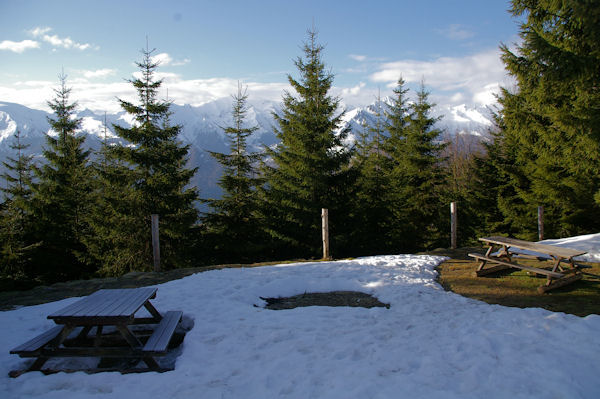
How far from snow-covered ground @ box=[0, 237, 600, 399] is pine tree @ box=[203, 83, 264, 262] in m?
10.9

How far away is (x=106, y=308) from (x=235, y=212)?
13669mm

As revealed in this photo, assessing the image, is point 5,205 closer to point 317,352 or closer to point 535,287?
point 317,352

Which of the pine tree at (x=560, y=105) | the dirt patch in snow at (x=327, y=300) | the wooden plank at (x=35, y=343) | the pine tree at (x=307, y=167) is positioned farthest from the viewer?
the pine tree at (x=307, y=167)

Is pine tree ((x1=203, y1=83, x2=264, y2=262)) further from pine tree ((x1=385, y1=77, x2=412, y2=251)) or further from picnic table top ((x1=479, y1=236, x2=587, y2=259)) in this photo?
picnic table top ((x1=479, y1=236, x2=587, y2=259))

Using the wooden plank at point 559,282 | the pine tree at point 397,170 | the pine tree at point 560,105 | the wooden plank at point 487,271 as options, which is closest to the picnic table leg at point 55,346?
A: the wooden plank at point 559,282

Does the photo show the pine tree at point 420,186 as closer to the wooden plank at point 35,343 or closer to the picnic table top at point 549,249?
the picnic table top at point 549,249

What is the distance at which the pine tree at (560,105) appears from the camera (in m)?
7.10

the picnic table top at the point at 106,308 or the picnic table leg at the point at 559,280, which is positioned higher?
the picnic table top at the point at 106,308

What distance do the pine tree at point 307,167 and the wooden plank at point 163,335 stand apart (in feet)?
38.2

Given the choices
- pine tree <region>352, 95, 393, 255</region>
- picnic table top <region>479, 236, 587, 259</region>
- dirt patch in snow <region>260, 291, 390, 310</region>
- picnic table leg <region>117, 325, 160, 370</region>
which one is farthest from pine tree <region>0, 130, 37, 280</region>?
picnic table top <region>479, 236, 587, 259</region>

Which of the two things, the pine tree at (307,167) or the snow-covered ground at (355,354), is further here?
the pine tree at (307,167)

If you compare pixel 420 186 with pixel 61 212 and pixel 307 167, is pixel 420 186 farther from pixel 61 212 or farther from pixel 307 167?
pixel 61 212

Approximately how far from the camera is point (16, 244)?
14570 mm

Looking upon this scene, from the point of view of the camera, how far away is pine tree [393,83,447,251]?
19.9 m
